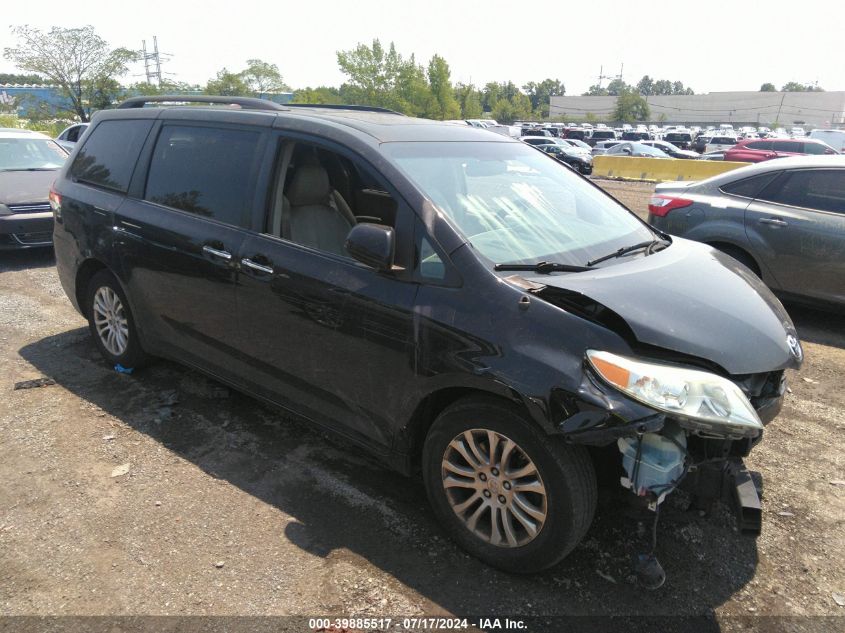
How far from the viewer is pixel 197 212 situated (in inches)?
146

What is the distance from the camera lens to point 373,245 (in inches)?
107

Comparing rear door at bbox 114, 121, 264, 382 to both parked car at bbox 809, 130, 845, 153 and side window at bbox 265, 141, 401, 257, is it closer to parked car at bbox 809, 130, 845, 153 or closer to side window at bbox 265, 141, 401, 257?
side window at bbox 265, 141, 401, 257

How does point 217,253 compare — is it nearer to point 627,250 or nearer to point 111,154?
point 111,154

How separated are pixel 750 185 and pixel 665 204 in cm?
83

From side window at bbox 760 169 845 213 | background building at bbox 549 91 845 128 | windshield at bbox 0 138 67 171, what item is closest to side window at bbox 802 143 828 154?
side window at bbox 760 169 845 213

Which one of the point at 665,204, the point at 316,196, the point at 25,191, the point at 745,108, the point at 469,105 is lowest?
the point at 25,191

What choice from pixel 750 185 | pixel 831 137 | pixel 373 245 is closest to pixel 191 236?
pixel 373 245

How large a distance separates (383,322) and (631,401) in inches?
45.1

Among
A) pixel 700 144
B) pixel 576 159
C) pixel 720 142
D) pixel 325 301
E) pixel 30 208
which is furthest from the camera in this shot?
pixel 700 144

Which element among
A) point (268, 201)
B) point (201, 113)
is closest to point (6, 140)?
point (201, 113)

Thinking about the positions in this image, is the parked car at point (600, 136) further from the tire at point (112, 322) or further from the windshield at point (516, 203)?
the tire at point (112, 322)

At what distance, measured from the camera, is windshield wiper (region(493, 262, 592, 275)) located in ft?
8.96

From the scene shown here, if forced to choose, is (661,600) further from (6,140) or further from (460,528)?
(6,140)

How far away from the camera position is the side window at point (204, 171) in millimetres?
3504
